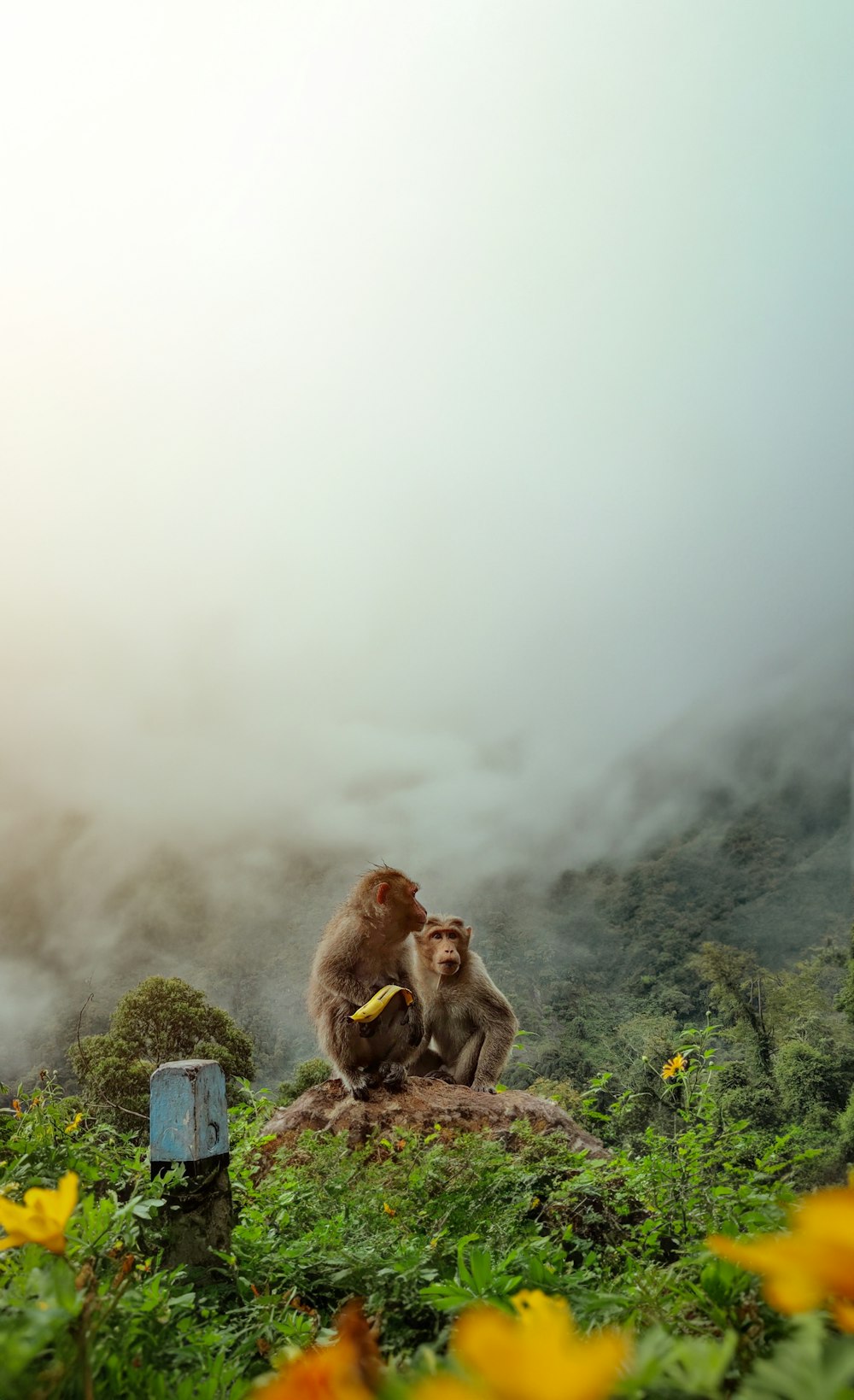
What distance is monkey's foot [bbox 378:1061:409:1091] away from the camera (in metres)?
4.16

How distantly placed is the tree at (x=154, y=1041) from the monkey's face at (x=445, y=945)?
206 centimetres

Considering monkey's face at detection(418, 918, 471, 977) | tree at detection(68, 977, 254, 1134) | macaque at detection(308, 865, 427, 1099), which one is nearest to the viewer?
macaque at detection(308, 865, 427, 1099)

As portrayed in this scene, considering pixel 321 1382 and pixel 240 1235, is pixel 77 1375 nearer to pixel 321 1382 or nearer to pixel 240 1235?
pixel 321 1382

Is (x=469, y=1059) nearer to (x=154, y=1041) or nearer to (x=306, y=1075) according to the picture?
(x=306, y=1075)

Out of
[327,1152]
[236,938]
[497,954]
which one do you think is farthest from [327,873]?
[327,1152]

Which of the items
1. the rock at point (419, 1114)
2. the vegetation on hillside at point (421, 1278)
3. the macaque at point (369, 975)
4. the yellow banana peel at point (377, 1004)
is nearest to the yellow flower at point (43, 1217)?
the vegetation on hillside at point (421, 1278)

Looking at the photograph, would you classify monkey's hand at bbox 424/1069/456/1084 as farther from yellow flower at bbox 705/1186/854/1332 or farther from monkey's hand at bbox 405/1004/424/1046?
yellow flower at bbox 705/1186/854/1332

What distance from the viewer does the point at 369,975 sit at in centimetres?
460

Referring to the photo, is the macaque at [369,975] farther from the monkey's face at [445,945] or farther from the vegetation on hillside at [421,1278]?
the vegetation on hillside at [421,1278]

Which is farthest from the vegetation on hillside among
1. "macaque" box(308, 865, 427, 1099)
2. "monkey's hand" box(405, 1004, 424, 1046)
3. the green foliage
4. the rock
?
the green foliage

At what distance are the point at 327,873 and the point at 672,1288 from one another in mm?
13255

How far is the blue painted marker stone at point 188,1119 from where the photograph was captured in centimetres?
177

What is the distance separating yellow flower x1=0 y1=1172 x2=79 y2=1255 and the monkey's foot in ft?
12.1

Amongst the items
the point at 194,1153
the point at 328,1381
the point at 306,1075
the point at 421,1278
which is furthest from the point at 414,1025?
the point at 328,1381
